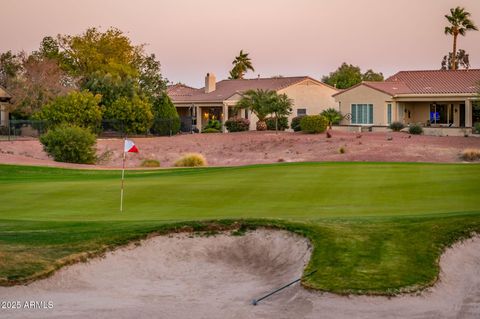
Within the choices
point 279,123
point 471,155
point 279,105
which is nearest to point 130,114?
point 279,105

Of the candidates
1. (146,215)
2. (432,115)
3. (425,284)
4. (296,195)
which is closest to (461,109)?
(432,115)

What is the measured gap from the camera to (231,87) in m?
85.1

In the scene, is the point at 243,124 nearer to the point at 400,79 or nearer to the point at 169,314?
the point at 400,79

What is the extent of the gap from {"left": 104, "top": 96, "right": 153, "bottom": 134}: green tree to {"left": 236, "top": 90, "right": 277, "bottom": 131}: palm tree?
870 cm

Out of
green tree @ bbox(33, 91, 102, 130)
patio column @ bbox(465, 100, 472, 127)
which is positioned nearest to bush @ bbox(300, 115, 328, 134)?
patio column @ bbox(465, 100, 472, 127)

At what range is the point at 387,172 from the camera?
94.2 feet

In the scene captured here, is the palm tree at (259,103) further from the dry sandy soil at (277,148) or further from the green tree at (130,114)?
the green tree at (130,114)

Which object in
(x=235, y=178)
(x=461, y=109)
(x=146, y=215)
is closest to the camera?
(x=146, y=215)

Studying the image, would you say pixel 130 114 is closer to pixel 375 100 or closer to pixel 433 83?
pixel 375 100

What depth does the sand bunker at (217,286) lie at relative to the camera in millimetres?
10633

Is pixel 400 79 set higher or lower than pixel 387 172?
higher

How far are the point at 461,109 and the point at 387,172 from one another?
44.6 metres

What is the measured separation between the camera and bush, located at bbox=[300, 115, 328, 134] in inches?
2633

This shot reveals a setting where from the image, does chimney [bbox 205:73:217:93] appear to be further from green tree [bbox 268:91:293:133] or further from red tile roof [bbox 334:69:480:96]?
red tile roof [bbox 334:69:480:96]
